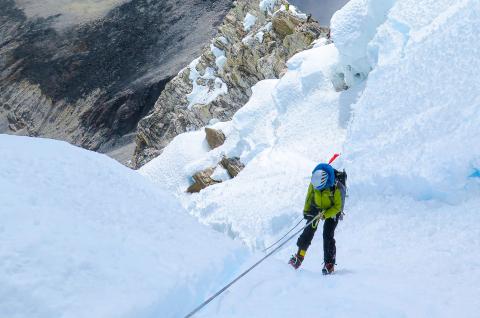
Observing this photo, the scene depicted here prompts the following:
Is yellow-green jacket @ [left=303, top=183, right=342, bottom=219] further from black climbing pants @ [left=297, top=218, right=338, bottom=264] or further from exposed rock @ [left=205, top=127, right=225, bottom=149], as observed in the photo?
exposed rock @ [left=205, top=127, right=225, bottom=149]

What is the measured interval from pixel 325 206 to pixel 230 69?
26418mm

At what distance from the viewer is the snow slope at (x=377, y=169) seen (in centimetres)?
414

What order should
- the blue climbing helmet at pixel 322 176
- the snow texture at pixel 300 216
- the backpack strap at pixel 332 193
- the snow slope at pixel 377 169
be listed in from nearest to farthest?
the snow texture at pixel 300 216 → the snow slope at pixel 377 169 → the blue climbing helmet at pixel 322 176 → the backpack strap at pixel 332 193

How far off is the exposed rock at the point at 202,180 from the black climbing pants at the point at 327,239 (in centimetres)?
1149

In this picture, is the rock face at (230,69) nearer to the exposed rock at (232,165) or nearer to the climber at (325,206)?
the exposed rock at (232,165)

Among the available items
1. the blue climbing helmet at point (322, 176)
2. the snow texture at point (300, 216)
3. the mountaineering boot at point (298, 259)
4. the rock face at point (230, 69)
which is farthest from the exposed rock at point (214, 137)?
the blue climbing helmet at point (322, 176)

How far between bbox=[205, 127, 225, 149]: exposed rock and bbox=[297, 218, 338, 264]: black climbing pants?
1399cm

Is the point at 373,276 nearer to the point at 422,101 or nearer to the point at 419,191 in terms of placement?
the point at 419,191

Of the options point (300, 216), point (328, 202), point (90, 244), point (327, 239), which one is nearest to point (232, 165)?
point (300, 216)

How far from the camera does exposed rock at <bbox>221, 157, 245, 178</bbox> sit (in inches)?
632

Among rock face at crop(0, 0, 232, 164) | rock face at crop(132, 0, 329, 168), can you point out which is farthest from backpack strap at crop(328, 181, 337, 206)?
rock face at crop(0, 0, 232, 164)

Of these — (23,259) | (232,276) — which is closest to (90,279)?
(23,259)

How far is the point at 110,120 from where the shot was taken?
6425 cm

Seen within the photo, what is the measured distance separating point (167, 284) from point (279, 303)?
2.91ft
